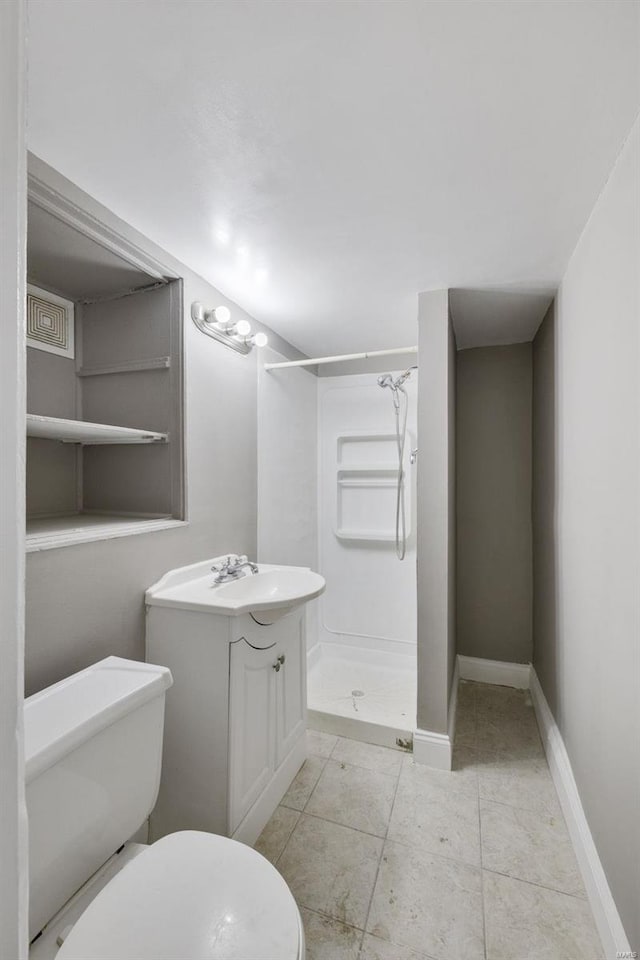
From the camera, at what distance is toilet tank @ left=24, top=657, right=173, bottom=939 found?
0.87 meters

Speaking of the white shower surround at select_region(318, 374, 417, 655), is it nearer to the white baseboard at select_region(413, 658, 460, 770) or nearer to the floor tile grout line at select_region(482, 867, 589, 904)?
the white baseboard at select_region(413, 658, 460, 770)

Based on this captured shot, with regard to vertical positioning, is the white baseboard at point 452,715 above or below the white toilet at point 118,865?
below

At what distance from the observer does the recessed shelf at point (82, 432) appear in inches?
48.3

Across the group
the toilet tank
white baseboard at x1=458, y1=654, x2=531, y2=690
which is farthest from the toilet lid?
white baseboard at x1=458, y1=654, x2=531, y2=690

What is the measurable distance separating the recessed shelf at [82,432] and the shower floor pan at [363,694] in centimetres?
169

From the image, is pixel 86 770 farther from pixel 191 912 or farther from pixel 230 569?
pixel 230 569

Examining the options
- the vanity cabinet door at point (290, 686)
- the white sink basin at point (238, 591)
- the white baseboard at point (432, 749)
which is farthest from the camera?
the white baseboard at point (432, 749)

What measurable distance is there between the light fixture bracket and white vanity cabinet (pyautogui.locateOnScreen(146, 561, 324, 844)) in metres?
1.09

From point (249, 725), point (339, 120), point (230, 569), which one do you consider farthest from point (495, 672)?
point (339, 120)

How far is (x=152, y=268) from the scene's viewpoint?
1632mm

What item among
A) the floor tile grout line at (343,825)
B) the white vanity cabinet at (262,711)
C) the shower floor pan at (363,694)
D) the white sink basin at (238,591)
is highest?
the white sink basin at (238,591)

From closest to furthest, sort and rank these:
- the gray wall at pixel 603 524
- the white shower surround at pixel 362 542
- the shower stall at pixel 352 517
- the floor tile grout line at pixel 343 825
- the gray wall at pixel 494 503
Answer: the gray wall at pixel 603 524 → the floor tile grout line at pixel 343 825 → the shower stall at pixel 352 517 → the gray wall at pixel 494 503 → the white shower surround at pixel 362 542

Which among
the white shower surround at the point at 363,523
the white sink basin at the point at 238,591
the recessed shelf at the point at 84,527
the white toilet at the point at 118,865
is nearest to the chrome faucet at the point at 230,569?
the white sink basin at the point at 238,591

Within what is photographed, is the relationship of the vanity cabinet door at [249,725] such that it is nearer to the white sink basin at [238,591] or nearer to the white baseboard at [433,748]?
the white sink basin at [238,591]
